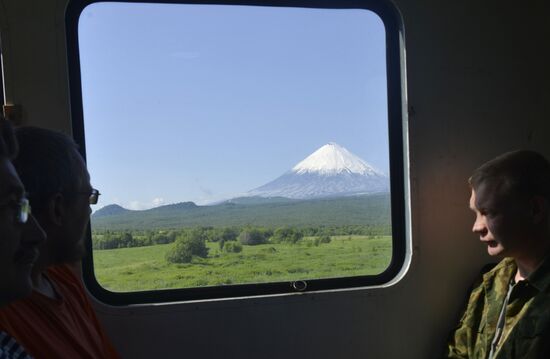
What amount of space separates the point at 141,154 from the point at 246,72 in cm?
54

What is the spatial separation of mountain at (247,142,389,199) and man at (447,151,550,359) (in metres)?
0.44

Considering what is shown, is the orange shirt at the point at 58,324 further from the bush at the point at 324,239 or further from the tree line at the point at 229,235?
the bush at the point at 324,239

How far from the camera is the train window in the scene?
6.46ft

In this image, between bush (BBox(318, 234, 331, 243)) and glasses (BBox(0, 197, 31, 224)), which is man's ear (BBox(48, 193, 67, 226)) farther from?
bush (BBox(318, 234, 331, 243))

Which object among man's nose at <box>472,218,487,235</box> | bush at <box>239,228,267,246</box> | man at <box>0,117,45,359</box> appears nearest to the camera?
man at <box>0,117,45,359</box>

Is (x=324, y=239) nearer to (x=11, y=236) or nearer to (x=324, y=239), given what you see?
(x=324, y=239)

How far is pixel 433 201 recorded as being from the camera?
2.21 meters

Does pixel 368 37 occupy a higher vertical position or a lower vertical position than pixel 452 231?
higher

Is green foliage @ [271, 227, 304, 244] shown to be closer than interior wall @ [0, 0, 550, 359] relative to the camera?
No

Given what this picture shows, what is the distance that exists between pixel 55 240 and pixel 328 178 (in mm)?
1175

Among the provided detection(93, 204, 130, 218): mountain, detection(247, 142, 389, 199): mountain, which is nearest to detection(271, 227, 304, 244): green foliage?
detection(247, 142, 389, 199): mountain

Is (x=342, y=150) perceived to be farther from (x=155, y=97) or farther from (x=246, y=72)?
(x=155, y=97)

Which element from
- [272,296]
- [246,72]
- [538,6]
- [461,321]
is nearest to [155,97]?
[246,72]

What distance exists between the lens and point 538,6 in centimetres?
228
